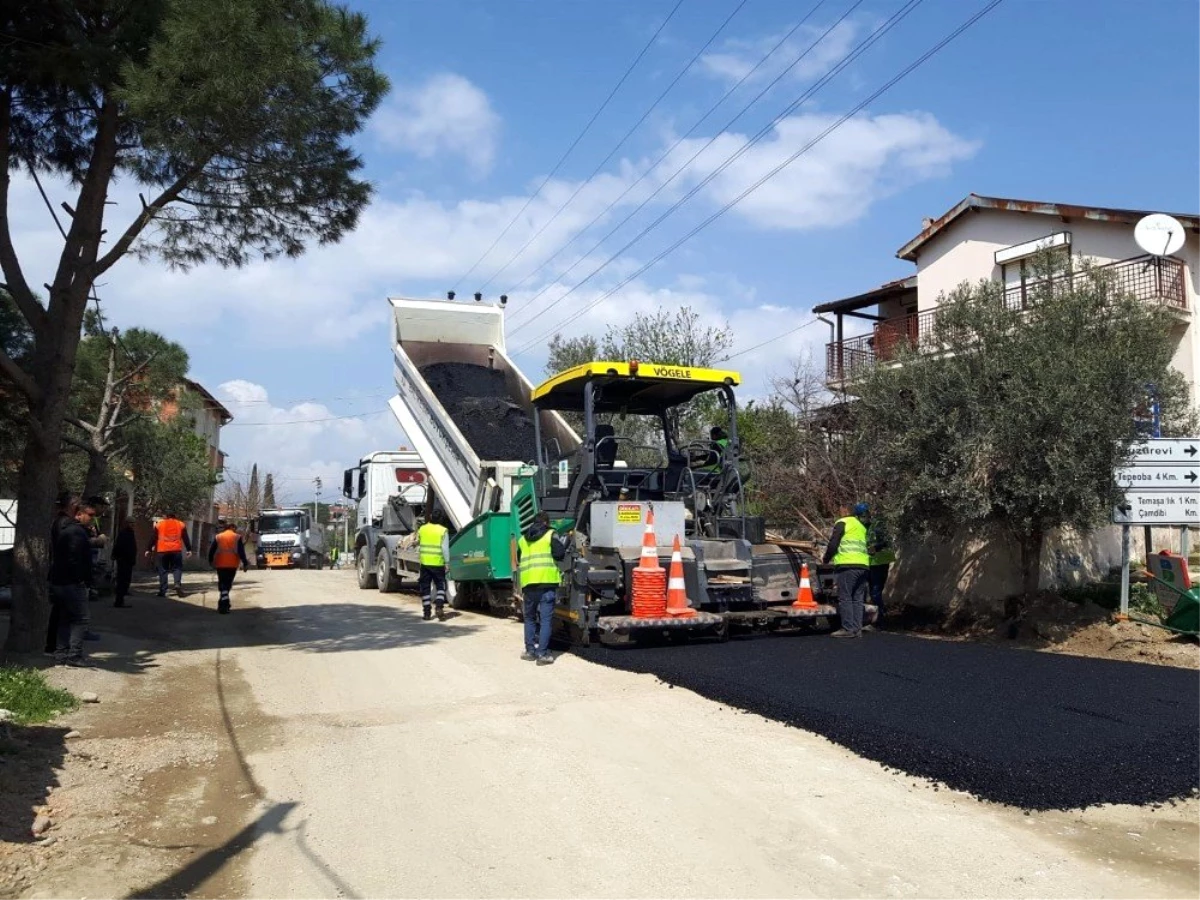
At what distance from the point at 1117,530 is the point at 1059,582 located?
1279 millimetres

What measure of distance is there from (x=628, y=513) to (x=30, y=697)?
16.3ft

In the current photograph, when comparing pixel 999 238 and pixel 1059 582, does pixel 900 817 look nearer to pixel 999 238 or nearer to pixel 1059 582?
pixel 1059 582

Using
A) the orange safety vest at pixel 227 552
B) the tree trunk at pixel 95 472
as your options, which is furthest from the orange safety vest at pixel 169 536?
the orange safety vest at pixel 227 552

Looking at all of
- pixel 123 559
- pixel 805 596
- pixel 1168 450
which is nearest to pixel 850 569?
pixel 805 596

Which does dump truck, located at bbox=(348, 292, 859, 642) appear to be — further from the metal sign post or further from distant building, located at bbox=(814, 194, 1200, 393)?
distant building, located at bbox=(814, 194, 1200, 393)

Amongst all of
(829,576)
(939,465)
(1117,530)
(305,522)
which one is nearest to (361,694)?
(829,576)

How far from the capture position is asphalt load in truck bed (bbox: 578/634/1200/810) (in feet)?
15.9

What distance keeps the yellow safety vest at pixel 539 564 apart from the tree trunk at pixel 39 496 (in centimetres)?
400

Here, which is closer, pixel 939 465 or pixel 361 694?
pixel 361 694

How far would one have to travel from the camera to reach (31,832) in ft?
14.0

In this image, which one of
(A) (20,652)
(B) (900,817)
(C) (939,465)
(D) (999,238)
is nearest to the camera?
(B) (900,817)

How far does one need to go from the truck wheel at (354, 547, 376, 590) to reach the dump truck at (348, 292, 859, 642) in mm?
3807

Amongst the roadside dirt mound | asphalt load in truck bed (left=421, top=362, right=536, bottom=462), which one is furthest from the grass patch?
the roadside dirt mound

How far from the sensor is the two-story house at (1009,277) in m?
12.4
